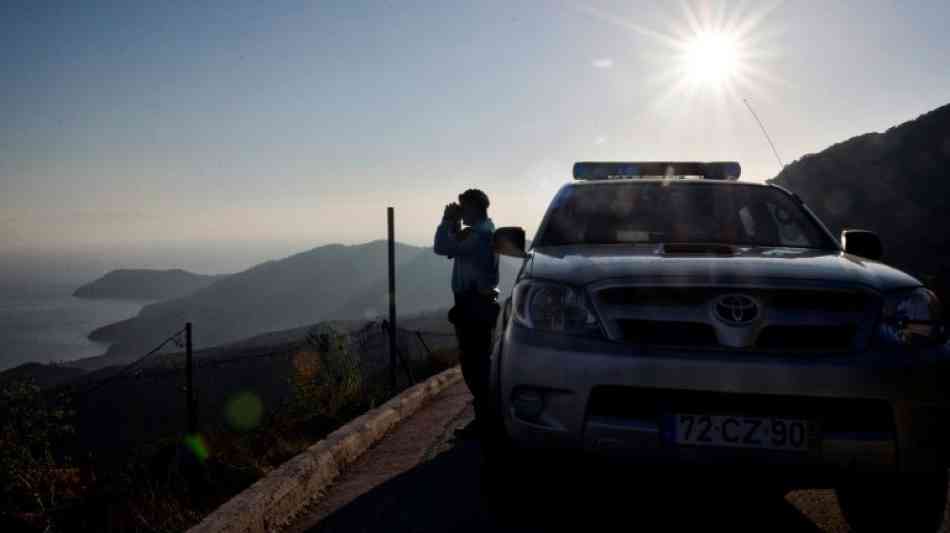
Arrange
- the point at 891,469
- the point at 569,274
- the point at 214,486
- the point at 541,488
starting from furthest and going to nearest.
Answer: the point at 214,486 < the point at 541,488 < the point at 569,274 < the point at 891,469

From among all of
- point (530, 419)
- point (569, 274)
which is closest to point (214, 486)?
point (530, 419)

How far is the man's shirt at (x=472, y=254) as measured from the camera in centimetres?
541

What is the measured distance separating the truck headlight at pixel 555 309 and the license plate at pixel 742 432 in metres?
0.48

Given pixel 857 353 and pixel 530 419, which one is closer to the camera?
pixel 857 353

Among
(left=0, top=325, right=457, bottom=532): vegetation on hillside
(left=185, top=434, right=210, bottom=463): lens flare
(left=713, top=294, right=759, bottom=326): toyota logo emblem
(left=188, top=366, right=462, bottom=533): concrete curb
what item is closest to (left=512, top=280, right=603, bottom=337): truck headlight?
(left=713, top=294, right=759, bottom=326): toyota logo emblem

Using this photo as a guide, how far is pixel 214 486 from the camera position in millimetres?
4199

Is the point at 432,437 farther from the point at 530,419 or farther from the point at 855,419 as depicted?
the point at 855,419

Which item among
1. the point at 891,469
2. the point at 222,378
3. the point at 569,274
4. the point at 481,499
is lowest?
the point at 222,378

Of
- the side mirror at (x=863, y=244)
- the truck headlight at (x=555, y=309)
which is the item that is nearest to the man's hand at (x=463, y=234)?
the truck headlight at (x=555, y=309)

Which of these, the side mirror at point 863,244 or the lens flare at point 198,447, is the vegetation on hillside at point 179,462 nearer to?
the lens flare at point 198,447

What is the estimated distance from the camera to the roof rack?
16.7 ft

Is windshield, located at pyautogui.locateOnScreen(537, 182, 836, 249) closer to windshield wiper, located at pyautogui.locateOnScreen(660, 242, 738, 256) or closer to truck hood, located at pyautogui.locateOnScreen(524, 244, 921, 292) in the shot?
windshield wiper, located at pyautogui.locateOnScreen(660, 242, 738, 256)

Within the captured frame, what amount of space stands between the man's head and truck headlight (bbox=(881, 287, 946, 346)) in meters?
3.24

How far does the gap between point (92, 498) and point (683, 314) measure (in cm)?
422
